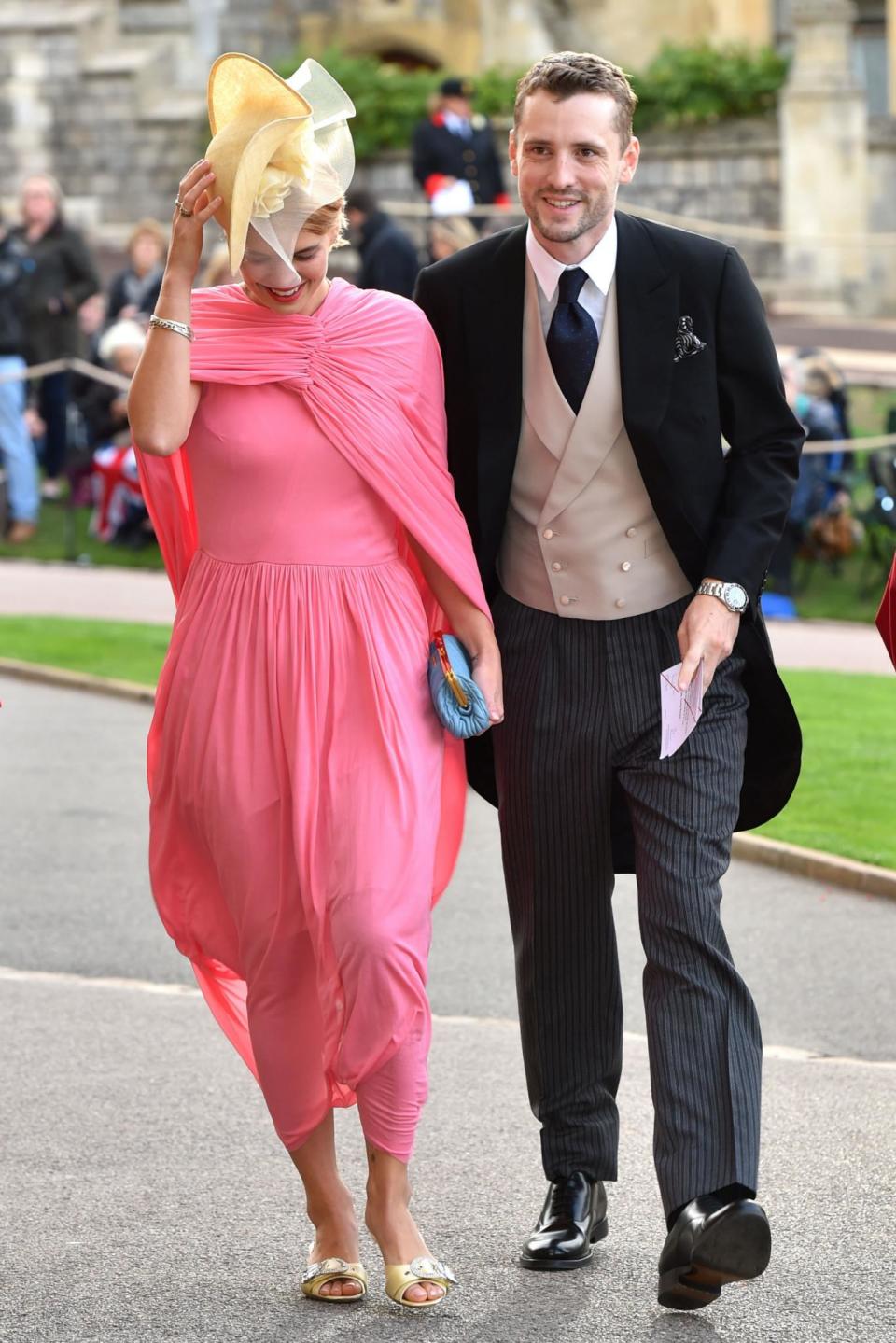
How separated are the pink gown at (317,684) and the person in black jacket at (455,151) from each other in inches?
608

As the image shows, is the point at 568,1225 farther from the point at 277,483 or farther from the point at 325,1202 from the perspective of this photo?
the point at 277,483

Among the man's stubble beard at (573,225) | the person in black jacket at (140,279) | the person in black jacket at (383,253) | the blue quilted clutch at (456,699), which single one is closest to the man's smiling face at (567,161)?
the man's stubble beard at (573,225)

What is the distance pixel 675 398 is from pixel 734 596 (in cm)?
39

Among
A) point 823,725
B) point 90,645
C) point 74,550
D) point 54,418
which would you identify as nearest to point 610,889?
point 823,725

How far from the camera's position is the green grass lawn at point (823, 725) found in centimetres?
877

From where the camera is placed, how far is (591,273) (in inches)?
178

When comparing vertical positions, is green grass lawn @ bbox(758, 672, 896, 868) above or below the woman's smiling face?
below

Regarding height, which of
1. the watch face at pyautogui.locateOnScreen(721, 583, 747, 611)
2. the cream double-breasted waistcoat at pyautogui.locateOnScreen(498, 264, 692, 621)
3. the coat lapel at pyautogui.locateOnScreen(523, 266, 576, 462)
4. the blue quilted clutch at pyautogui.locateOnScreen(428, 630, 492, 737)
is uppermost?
the coat lapel at pyautogui.locateOnScreen(523, 266, 576, 462)

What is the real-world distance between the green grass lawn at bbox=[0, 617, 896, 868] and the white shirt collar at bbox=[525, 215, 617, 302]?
4071 mm

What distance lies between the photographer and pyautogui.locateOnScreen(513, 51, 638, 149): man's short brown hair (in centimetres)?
443

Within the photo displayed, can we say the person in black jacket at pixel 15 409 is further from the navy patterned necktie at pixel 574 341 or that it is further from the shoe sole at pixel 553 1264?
the shoe sole at pixel 553 1264

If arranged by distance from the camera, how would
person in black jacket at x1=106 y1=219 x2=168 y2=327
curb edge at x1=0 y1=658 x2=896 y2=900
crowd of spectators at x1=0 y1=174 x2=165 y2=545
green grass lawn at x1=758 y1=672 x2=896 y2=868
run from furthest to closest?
→ person in black jacket at x1=106 y1=219 x2=168 y2=327 → crowd of spectators at x1=0 y1=174 x2=165 y2=545 → green grass lawn at x1=758 y1=672 x2=896 y2=868 → curb edge at x1=0 y1=658 x2=896 y2=900

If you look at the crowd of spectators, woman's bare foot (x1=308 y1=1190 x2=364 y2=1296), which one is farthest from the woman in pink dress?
the crowd of spectators

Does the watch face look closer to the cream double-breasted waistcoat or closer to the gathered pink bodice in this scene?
the cream double-breasted waistcoat
